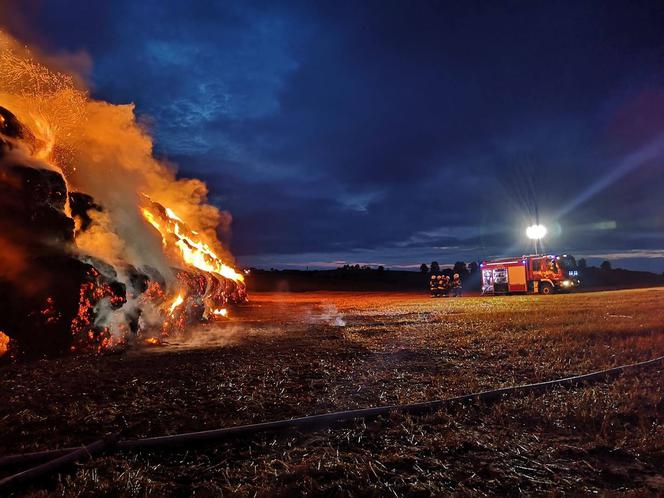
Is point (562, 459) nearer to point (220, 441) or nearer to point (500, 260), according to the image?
point (220, 441)

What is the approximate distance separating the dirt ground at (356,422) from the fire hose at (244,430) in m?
0.11

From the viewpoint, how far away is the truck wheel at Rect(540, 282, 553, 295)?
35969mm

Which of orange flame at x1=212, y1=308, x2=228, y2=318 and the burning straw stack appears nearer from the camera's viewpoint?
the burning straw stack

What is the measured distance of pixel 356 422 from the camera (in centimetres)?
565

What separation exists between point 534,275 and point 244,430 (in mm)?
36228

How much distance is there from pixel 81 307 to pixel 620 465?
34.0ft

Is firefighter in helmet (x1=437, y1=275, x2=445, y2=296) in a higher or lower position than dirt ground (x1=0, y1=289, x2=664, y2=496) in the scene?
higher

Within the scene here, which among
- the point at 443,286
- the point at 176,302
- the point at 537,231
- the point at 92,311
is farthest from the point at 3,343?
the point at 537,231

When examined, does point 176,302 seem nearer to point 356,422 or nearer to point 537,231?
point 356,422

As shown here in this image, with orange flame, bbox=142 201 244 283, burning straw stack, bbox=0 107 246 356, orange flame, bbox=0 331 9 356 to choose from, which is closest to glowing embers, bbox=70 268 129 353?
burning straw stack, bbox=0 107 246 356

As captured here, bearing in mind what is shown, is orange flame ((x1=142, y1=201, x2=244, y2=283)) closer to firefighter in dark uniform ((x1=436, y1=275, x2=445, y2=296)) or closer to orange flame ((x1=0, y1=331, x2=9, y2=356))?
orange flame ((x1=0, y1=331, x2=9, y2=356))

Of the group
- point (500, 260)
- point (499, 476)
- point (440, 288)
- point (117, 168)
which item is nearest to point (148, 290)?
point (117, 168)

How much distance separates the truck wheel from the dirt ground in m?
26.0

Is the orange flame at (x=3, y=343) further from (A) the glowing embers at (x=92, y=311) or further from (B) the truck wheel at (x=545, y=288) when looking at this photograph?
(B) the truck wheel at (x=545, y=288)
